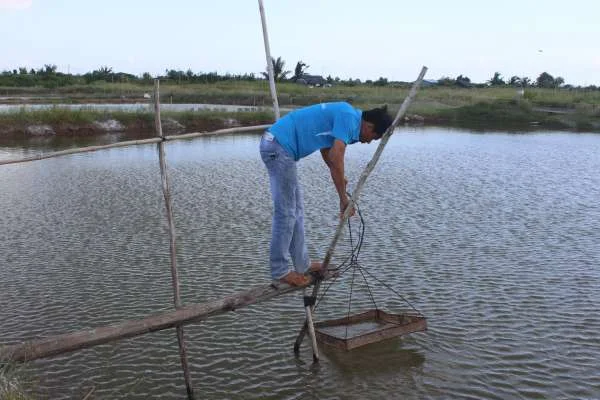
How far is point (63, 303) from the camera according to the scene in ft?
25.1

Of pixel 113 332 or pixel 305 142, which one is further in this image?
pixel 305 142

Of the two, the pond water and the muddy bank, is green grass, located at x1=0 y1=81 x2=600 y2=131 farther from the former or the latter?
the pond water

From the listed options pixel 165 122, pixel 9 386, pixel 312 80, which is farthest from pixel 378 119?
pixel 312 80

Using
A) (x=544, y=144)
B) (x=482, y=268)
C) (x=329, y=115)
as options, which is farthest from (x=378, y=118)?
(x=544, y=144)

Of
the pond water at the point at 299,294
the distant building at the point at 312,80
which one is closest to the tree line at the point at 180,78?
the distant building at the point at 312,80

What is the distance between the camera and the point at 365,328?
6.66 m

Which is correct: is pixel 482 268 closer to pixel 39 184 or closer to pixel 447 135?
pixel 39 184

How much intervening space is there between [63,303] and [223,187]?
25.7ft

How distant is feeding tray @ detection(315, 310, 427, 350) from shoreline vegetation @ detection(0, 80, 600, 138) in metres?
21.3

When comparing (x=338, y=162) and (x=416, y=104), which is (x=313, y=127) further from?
(x=416, y=104)

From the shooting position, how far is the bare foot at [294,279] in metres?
5.70

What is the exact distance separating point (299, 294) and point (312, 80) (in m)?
61.2

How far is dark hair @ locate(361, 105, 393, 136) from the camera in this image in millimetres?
5305

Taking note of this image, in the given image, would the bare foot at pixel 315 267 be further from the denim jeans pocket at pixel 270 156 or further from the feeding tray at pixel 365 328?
the denim jeans pocket at pixel 270 156
